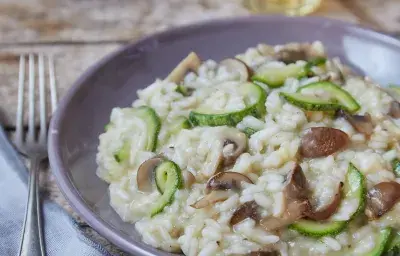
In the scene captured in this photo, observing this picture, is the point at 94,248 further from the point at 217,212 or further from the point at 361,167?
the point at 361,167

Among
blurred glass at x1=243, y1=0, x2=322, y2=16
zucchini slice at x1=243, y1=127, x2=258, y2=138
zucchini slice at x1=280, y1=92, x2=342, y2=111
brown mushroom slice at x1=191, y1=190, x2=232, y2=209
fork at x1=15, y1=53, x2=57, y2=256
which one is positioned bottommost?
fork at x1=15, y1=53, x2=57, y2=256

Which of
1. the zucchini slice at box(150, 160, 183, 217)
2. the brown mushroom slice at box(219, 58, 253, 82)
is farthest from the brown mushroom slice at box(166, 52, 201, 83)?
the zucchini slice at box(150, 160, 183, 217)

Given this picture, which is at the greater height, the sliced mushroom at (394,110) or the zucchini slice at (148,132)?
the sliced mushroom at (394,110)

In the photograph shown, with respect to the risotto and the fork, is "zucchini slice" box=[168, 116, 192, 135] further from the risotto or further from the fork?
the fork

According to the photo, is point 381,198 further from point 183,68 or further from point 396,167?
point 183,68

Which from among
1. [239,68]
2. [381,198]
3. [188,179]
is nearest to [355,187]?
[381,198]

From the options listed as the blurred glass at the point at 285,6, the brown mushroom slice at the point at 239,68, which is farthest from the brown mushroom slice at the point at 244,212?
the blurred glass at the point at 285,6

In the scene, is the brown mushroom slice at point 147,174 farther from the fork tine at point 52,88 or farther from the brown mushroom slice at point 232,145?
the fork tine at point 52,88
